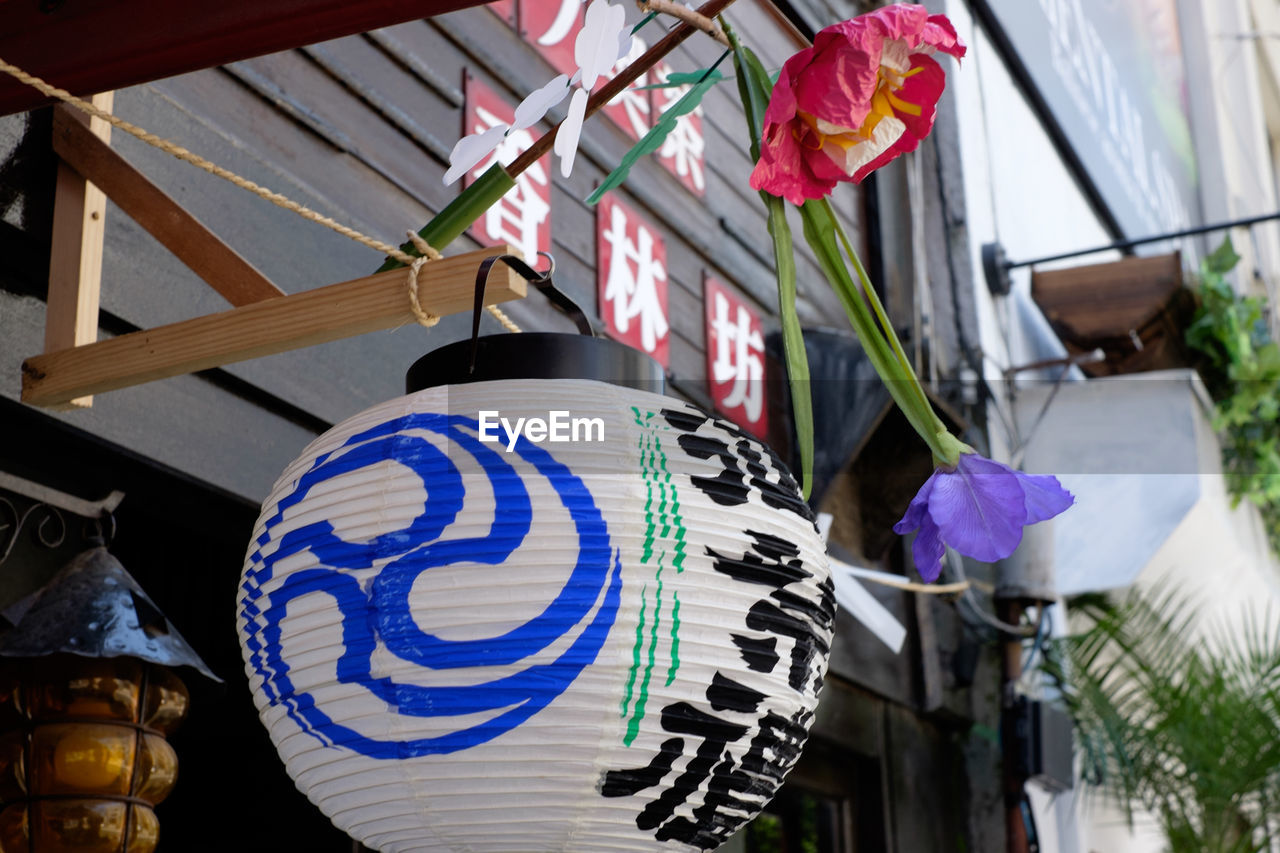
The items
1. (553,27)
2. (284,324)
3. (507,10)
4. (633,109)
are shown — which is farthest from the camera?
(633,109)

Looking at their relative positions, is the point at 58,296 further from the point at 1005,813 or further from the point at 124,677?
the point at 1005,813

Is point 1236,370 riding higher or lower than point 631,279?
higher

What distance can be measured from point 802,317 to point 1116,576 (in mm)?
2056

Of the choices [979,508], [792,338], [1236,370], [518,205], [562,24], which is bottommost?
[979,508]

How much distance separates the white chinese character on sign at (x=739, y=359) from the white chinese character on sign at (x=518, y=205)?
903mm

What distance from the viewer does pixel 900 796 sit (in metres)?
4.73

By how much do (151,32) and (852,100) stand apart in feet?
2.84

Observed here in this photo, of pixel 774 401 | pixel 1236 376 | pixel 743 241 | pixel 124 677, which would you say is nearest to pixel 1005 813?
pixel 774 401

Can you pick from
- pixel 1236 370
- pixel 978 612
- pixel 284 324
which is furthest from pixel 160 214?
pixel 1236 370

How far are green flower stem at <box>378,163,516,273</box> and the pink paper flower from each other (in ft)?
1.25

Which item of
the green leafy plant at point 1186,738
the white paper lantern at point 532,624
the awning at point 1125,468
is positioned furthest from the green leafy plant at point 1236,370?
the white paper lantern at point 532,624

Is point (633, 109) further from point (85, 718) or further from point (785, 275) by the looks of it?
point (785, 275)

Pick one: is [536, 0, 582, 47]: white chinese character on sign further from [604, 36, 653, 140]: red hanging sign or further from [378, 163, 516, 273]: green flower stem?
[378, 163, 516, 273]: green flower stem

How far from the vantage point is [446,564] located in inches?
48.6
